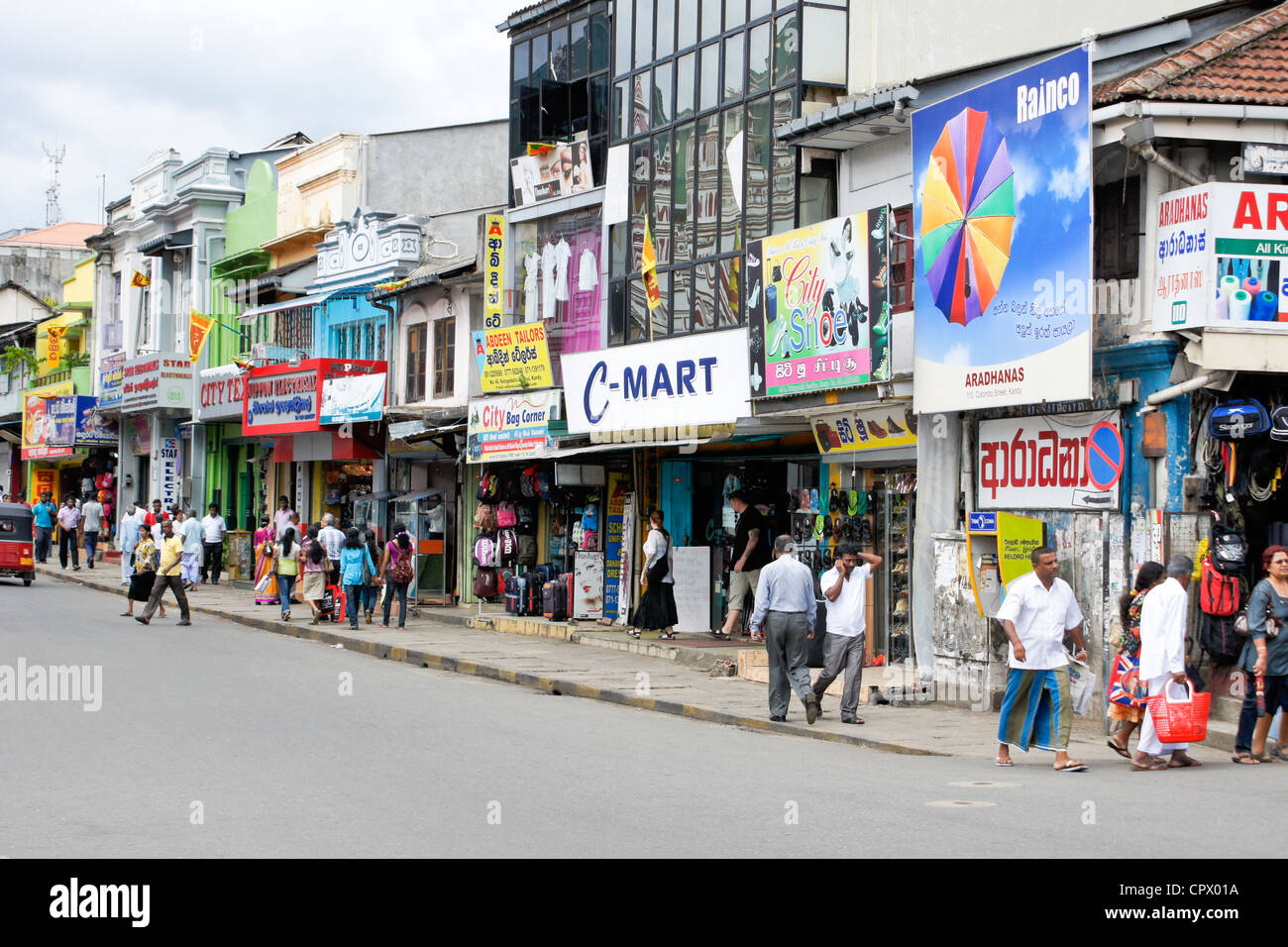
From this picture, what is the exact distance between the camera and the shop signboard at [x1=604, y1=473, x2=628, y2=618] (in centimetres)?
2406

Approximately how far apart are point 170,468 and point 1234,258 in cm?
3413

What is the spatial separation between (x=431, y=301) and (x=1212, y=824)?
22.5 m

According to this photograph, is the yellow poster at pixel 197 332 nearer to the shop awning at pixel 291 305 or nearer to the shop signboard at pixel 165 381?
the shop signboard at pixel 165 381

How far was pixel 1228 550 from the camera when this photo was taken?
42.7 feet

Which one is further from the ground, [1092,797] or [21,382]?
[21,382]

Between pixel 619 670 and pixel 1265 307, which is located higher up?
pixel 1265 307

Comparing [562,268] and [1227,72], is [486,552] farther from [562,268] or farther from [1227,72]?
[1227,72]

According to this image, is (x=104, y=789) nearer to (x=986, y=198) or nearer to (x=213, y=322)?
(x=986, y=198)

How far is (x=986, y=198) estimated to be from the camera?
14977mm

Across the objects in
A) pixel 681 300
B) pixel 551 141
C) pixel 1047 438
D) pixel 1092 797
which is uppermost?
pixel 551 141

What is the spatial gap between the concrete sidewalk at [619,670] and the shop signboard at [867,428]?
10.2 feet

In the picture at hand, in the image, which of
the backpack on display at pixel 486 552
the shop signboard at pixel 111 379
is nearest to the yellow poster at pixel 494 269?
the backpack on display at pixel 486 552

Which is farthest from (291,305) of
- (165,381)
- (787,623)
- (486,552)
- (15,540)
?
(787,623)
